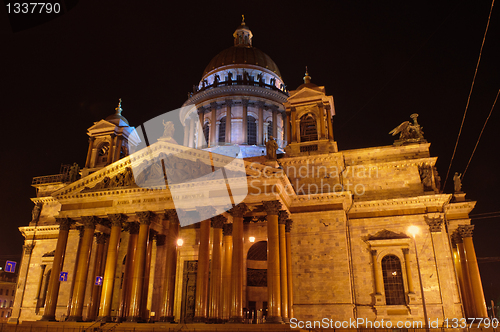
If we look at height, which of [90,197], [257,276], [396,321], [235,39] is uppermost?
[235,39]

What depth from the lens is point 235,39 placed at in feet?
158

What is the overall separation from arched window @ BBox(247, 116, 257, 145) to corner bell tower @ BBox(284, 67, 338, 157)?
10959mm

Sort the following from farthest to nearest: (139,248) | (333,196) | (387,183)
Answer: (387,183), (333,196), (139,248)

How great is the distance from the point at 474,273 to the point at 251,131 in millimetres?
24212

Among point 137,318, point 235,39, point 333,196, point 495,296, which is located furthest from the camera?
point 495,296

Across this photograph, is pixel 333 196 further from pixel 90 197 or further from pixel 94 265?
pixel 94 265

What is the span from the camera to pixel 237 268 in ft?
69.3

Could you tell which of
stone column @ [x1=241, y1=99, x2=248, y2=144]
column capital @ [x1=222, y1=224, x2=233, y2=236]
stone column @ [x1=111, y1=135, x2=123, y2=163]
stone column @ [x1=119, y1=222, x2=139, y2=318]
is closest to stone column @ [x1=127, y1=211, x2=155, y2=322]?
stone column @ [x1=119, y1=222, x2=139, y2=318]

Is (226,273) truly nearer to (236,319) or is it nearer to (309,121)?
(236,319)

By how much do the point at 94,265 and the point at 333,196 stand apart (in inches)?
726

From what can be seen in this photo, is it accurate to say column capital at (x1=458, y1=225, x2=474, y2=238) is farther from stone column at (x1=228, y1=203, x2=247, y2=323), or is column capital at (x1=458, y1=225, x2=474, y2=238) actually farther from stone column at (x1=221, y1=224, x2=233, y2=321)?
stone column at (x1=221, y1=224, x2=233, y2=321)

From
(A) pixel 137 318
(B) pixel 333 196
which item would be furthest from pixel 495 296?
(A) pixel 137 318

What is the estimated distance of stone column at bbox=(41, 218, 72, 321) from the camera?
23.5 metres

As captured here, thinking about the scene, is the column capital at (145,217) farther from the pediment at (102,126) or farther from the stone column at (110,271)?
the pediment at (102,126)
